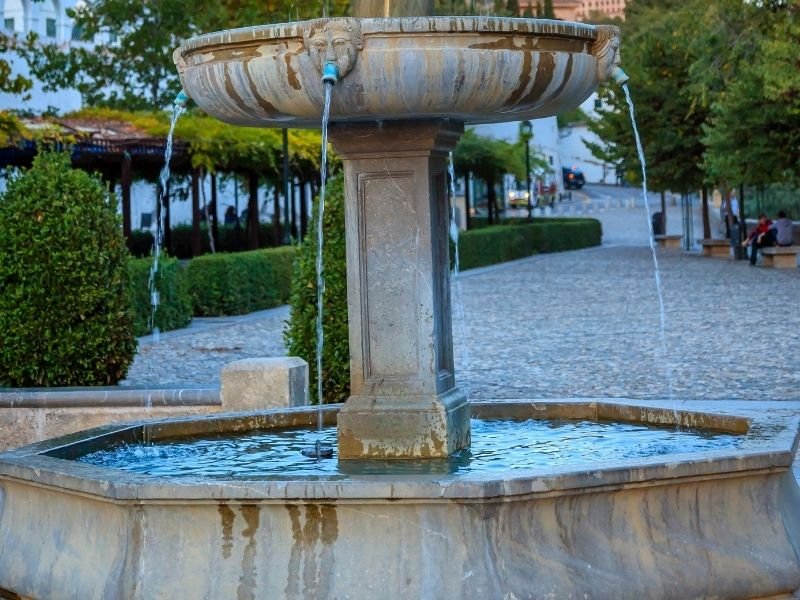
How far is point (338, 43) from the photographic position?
18.4 ft

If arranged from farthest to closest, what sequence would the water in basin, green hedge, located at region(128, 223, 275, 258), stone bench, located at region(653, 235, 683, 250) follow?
stone bench, located at region(653, 235, 683, 250), green hedge, located at region(128, 223, 275, 258), the water in basin

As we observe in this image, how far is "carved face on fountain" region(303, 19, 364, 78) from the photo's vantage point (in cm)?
559

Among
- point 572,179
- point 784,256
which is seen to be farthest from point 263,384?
point 572,179

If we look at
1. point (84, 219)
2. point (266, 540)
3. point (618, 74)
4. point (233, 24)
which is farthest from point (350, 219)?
point (233, 24)

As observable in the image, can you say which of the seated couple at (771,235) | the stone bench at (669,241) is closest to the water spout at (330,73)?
the seated couple at (771,235)

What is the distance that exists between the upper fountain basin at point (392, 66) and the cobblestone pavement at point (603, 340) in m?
6.53

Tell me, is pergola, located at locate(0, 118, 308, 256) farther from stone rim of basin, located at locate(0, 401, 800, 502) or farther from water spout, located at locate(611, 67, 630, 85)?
stone rim of basin, located at locate(0, 401, 800, 502)

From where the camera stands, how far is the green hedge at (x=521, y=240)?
36594 mm

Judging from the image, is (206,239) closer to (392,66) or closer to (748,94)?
(748,94)

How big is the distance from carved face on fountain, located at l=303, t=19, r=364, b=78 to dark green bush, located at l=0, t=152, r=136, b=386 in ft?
18.7

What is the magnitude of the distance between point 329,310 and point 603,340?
755 cm

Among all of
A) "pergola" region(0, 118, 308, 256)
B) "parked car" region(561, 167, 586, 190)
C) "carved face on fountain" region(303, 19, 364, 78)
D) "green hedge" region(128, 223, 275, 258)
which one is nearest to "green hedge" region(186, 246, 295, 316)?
"pergola" region(0, 118, 308, 256)

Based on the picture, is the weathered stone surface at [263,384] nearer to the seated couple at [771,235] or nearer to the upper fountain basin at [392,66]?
the upper fountain basin at [392,66]

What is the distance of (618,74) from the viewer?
6.36m
